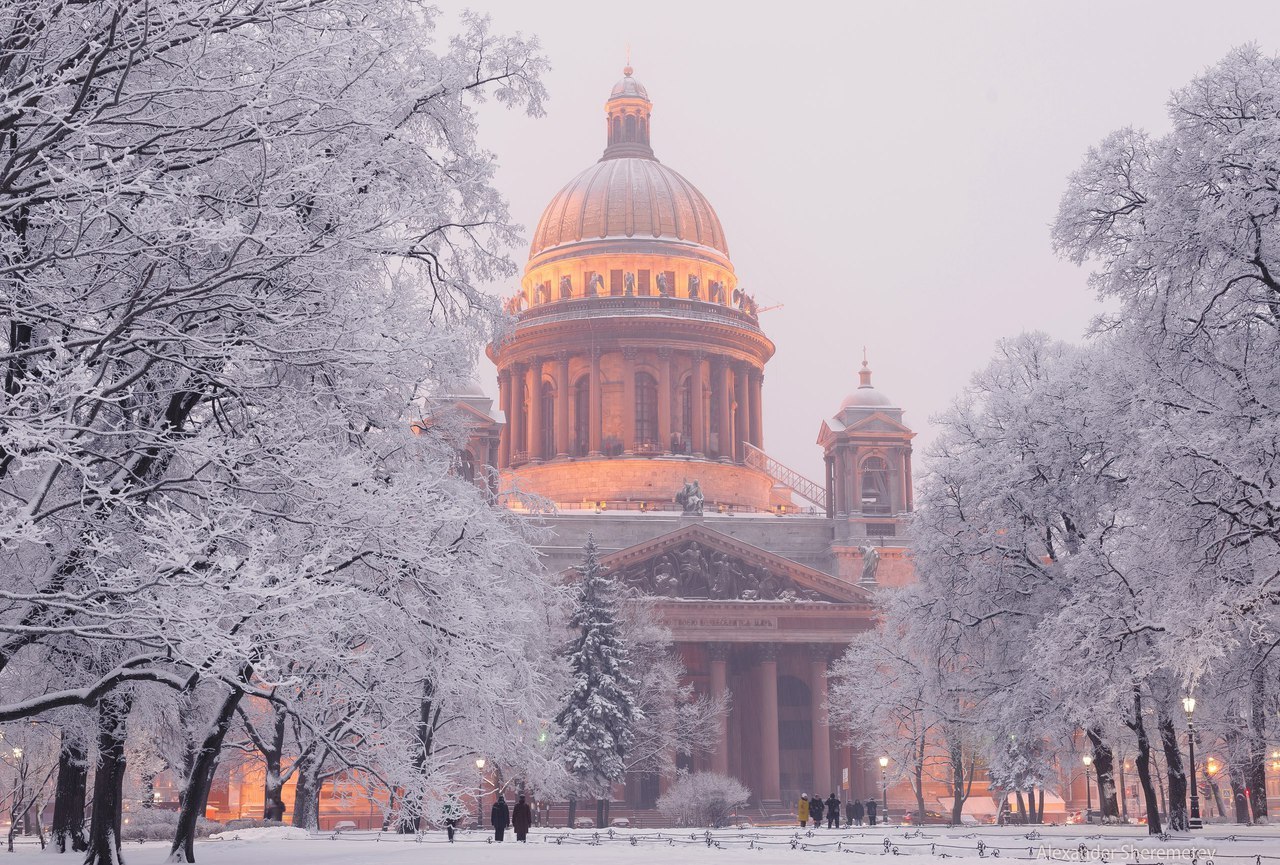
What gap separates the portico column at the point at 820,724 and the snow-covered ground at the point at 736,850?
3011 cm

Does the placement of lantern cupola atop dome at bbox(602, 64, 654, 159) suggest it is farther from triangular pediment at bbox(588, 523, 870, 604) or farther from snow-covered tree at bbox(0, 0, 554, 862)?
snow-covered tree at bbox(0, 0, 554, 862)

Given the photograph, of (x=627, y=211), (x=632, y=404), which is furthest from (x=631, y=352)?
(x=627, y=211)

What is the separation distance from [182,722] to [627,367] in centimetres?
6448

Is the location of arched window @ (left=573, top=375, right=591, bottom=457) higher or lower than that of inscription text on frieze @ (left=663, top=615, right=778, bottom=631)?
higher

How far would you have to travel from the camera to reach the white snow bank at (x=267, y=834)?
31.8m

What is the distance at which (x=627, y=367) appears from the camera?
91000mm

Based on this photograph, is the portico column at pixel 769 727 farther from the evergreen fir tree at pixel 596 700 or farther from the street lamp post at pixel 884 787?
the evergreen fir tree at pixel 596 700

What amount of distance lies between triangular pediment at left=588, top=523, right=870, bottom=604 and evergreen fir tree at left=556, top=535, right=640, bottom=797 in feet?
53.1

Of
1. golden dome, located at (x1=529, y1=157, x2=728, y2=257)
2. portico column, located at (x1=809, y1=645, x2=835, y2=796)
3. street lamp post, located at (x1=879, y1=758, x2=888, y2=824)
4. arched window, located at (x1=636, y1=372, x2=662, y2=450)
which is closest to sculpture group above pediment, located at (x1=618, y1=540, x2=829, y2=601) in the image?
portico column, located at (x1=809, y1=645, x2=835, y2=796)

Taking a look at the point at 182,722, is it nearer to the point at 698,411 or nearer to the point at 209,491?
the point at 209,491

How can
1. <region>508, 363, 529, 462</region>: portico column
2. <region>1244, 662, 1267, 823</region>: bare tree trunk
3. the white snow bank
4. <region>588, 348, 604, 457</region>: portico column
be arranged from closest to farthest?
<region>1244, 662, 1267, 823</region>: bare tree trunk
the white snow bank
<region>588, 348, 604, 457</region>: portico column
<region>508, 363, 529, 462</region>: portico column

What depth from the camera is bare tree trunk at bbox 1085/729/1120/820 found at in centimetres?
3425

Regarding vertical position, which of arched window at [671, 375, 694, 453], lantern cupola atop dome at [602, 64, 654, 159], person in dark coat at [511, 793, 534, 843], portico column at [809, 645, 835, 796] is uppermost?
lantern cupola atop dome at [602, 64, 654, 159]

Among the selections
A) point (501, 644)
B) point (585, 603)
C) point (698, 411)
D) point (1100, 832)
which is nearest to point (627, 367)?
point (698, 411)
